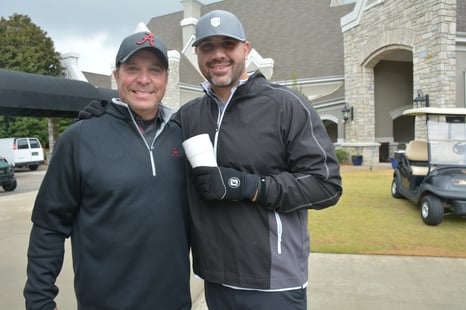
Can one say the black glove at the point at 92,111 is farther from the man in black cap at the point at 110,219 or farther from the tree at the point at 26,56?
the tree at the point at 26,56

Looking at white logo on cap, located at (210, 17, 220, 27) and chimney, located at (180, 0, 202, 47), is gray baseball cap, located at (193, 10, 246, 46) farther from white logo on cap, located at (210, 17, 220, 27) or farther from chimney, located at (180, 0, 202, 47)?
chimney, located at (180, 0, 202, 47)

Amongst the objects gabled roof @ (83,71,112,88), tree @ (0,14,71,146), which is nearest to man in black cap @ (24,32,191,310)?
tree @ (0,14,71,146)

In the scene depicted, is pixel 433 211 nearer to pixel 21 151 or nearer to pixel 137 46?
pixel 137 46

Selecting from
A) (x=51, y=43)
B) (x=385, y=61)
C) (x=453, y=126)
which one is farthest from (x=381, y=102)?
(x=51, y=43)

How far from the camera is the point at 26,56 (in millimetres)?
25172

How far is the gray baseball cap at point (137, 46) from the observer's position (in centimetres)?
185

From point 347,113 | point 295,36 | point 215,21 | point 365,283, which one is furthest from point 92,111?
point 295,36

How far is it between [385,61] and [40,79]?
18233 millimetres

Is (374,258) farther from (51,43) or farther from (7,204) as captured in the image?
(51,43)

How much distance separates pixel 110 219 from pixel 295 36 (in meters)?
25.2

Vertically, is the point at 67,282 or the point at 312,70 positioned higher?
the point at 312,70

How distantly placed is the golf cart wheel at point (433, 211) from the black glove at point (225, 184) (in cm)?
533

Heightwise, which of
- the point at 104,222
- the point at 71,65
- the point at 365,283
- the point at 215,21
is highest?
the point at 71,65

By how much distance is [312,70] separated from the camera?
22.8m
